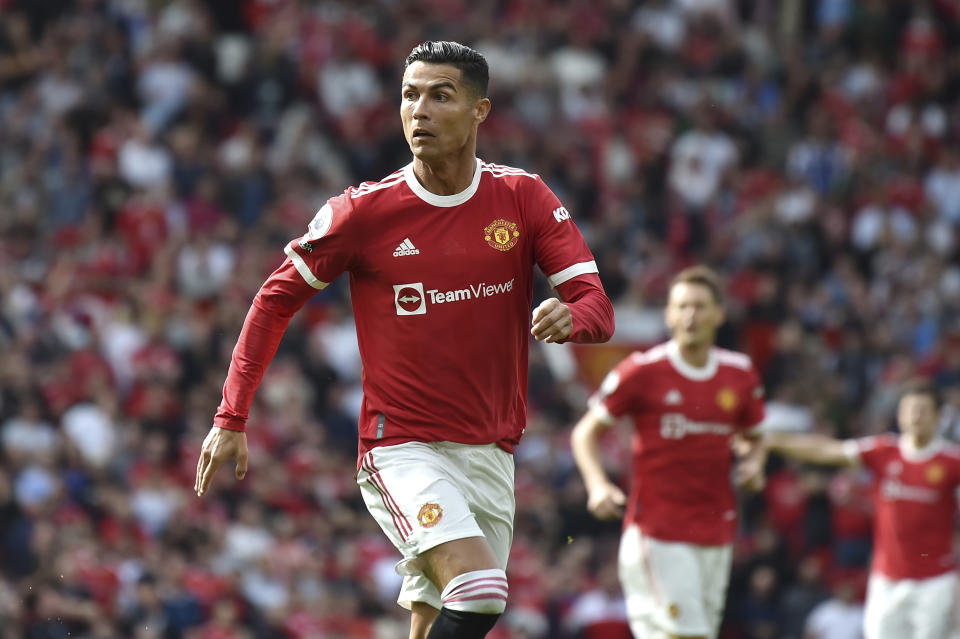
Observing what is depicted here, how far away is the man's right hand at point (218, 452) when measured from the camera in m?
5.78

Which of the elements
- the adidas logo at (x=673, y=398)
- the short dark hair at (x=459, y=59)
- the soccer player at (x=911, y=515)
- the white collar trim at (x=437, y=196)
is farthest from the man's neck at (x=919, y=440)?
the short dark hair at (x=459, y=59)

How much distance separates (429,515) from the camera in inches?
220

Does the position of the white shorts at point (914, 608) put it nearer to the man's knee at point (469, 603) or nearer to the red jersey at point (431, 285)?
the red jersey at point (431, 285)

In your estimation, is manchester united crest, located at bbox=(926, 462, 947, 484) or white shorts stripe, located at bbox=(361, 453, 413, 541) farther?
manchester united crest, located at bbox=(926, 462, 947, 484)

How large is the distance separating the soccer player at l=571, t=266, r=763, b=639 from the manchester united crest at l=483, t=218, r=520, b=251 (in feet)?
9.31

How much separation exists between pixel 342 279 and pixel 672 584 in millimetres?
7774

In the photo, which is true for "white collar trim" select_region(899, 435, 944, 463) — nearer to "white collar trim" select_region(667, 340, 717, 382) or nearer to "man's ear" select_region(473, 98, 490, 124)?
"white collar trim" select_region(667, 340, 717, 382)

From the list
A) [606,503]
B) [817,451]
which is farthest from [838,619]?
[606,503]

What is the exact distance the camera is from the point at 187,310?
14141mm

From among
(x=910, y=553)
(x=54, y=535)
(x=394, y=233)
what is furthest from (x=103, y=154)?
(x=394, y=233)

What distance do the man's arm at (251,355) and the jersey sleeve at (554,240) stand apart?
954mm

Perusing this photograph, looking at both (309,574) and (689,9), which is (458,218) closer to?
(309,574)

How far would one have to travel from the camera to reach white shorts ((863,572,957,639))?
10109 mm

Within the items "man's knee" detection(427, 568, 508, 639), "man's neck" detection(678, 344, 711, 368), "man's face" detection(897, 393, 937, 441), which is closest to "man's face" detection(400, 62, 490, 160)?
"man's knee" detection(427, 568, 508, 639)
